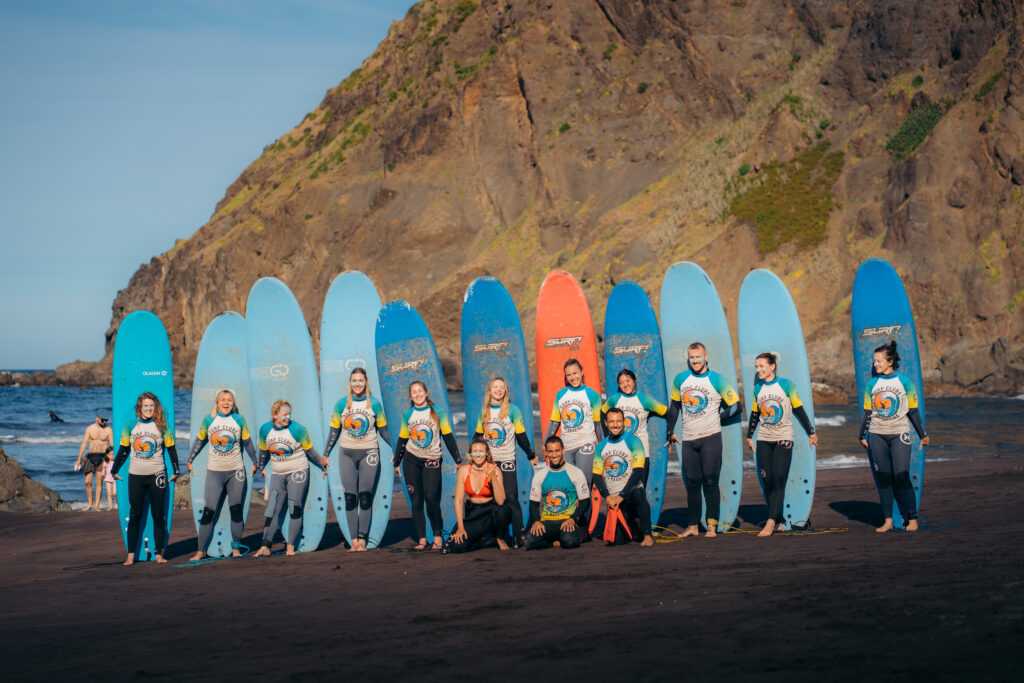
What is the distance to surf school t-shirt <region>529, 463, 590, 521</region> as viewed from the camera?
7340 millimetres

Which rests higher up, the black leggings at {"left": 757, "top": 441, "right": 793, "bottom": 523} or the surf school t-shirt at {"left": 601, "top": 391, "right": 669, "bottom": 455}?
the surf school t-shirt at {"left": 601, "top": 391, "right": 669, "bottom": 455}

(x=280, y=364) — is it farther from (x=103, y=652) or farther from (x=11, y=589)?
(x=103, y=652)

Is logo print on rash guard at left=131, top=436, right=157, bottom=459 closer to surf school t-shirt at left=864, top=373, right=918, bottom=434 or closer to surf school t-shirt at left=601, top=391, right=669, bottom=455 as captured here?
surf school t-shirt at left=601, top=391, right=669, bottom=455

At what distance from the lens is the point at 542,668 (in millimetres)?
3953

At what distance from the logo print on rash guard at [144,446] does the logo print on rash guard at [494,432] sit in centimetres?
296

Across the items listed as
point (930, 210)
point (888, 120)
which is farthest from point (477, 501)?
point (888, 120)

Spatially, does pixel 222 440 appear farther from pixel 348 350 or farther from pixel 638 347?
pixel 638 347

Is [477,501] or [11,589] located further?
[477,501]

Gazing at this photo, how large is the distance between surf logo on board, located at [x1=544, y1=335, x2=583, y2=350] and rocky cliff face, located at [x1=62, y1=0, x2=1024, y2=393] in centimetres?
2519

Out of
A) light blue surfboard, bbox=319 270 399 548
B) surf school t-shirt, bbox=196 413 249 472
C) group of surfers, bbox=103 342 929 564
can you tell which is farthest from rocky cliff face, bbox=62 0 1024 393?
surf school t-shirt, bbox=196 413 249 472

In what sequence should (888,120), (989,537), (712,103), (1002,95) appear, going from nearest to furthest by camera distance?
(989,537)
(1002,95)
(888,120)
(712,103)

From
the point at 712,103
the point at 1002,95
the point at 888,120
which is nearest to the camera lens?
the point at 1002,95

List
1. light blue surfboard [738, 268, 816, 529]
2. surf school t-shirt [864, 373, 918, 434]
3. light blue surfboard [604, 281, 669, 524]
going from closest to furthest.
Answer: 1. surf school t-shirt [864, 373, 918, 434]
2. light blue surfboard [738, 268, 816, 529]
3. light blue surfboard [604, 281, 669, 524]

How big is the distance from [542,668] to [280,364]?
5.56m
